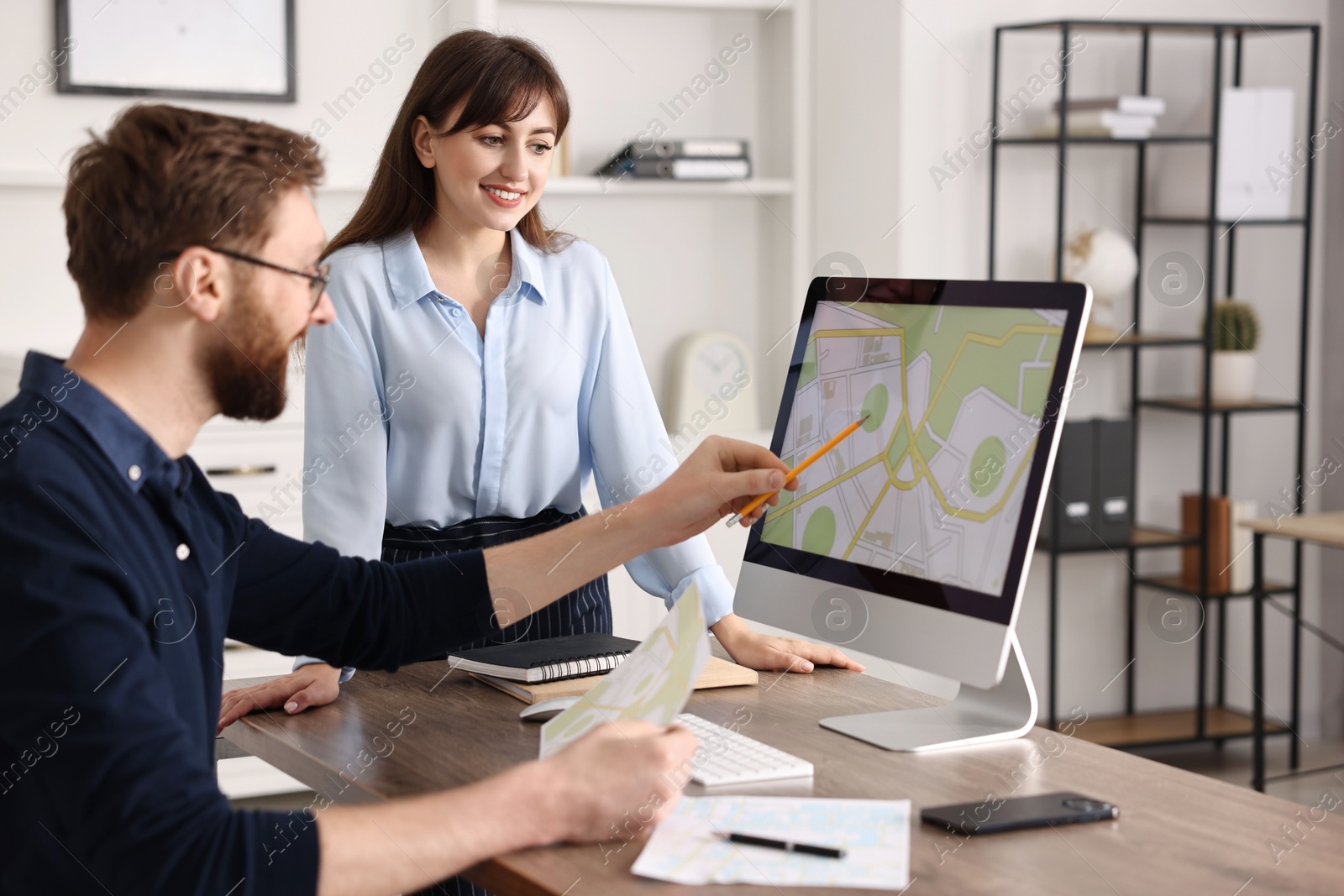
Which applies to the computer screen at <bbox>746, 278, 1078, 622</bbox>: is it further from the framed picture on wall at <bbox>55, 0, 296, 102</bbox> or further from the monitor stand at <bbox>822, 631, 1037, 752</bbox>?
the framed picture on wall at <bbox>55, 0, 296, 102</bbox>

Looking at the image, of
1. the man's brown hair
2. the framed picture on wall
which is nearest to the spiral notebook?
the man's brown hair

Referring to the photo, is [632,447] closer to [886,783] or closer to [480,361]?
[480,361]

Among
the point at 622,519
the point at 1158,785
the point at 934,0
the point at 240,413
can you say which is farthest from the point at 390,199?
the point at 934,0

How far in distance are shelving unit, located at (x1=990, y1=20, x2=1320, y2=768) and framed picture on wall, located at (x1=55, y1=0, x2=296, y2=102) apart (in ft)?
6.57

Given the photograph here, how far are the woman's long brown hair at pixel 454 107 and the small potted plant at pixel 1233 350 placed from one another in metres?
2.68

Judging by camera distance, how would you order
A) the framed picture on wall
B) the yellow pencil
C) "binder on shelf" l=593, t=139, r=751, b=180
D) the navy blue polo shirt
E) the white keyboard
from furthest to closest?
1. "binder on shelf" l=593, t=139, r=751, b=180
2. the framed picture on wall
3. the yellow pencil
4. the white keyboard
5. the navy blue polo shirt

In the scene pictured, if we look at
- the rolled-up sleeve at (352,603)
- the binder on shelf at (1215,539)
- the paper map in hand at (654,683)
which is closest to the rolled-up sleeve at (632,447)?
the rolled-up sleeve at (352,603)

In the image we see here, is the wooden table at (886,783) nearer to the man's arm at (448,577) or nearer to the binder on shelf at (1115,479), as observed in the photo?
the man's arm at (448,577)

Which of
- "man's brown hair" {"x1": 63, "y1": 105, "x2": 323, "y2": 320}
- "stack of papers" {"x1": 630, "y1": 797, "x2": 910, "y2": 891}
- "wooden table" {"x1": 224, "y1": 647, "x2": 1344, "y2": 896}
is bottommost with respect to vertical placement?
"wooden table" {"x1": 224, "y1": 647, "x2": 1344, "y2": 896}

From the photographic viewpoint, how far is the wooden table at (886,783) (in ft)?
3.60

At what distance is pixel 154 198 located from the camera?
46.3 inches

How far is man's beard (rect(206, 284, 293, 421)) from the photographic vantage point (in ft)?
3.96

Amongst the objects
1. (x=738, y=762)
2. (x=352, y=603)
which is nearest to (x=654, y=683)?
(x=738, y=762)

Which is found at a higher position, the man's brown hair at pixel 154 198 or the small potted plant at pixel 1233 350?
the man's brown hair at pixel 154 198
